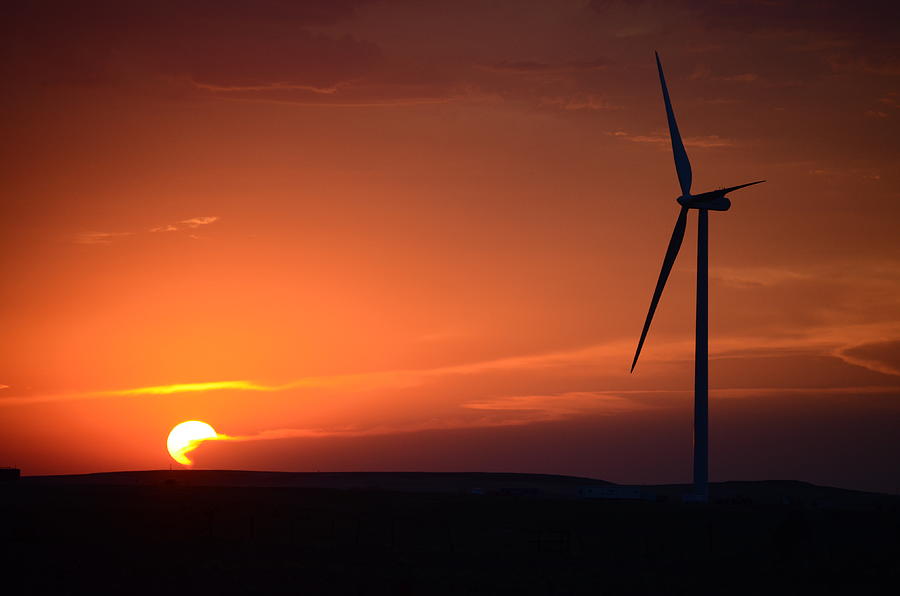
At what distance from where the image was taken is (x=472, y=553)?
290ft

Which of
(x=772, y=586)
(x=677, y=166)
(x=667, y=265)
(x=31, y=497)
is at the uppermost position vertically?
(x=677, y=166)

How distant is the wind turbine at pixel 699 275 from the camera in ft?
344

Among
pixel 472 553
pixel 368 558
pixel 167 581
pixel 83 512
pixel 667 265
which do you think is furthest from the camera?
pixel 667 265

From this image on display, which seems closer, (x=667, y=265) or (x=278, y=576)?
(x=278, y=576)

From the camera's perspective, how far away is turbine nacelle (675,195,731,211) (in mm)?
108850

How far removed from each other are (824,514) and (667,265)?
31.0m

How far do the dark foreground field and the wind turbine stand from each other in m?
6.51

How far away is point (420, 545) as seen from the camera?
9362 cm

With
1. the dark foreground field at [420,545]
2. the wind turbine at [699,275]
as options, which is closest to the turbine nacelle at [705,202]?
the wind turbine at [699,275]

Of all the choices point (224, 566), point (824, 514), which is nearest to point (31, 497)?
point (224, 566)

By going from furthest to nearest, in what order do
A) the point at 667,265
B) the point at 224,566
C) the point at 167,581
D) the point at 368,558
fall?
the point at 667,265
the point at 368,558
the point at 224,566
the point at 167,581

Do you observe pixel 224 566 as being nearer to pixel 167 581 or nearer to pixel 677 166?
pixel 167 581

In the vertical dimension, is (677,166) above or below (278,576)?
above

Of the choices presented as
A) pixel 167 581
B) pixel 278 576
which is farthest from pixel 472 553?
pixel 167 581
